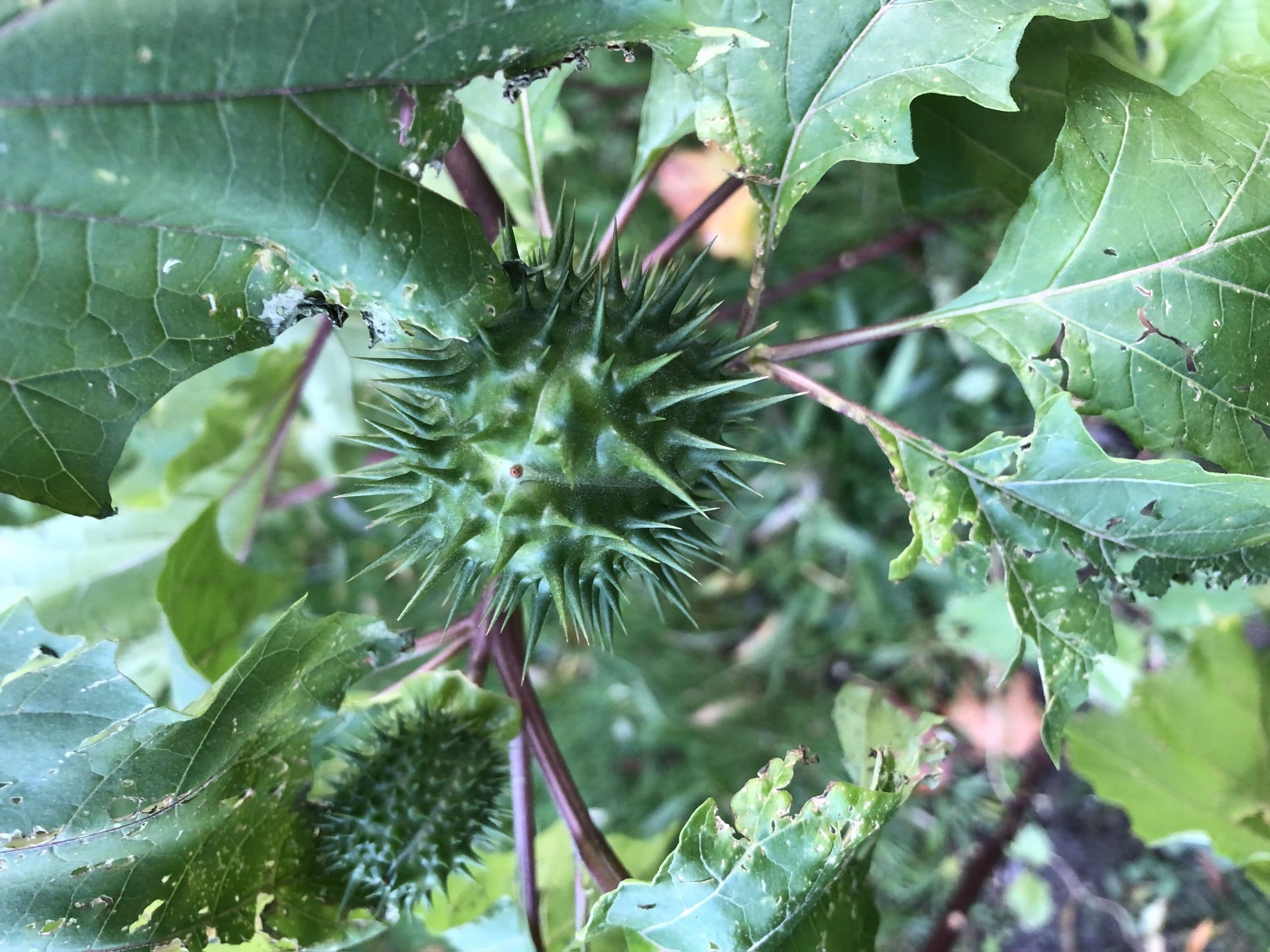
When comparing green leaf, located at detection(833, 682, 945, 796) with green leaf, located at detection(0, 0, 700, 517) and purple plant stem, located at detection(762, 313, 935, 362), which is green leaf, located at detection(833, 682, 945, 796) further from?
green leaf, located at detection(0, 0, 700, 517)

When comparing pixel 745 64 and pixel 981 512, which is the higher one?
pixel 745 64

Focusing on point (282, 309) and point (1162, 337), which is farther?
point (1162, 337)

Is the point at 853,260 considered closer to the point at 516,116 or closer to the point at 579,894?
the point at 516,116

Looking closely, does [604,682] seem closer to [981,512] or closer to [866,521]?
[866,521]

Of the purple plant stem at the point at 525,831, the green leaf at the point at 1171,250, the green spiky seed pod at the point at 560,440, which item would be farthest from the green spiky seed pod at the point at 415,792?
the green leaf at the point at 1171,250

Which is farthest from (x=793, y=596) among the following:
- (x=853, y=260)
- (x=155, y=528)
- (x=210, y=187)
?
(x=210, y=187)

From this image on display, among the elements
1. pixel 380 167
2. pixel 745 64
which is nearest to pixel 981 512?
pixel 745 64
